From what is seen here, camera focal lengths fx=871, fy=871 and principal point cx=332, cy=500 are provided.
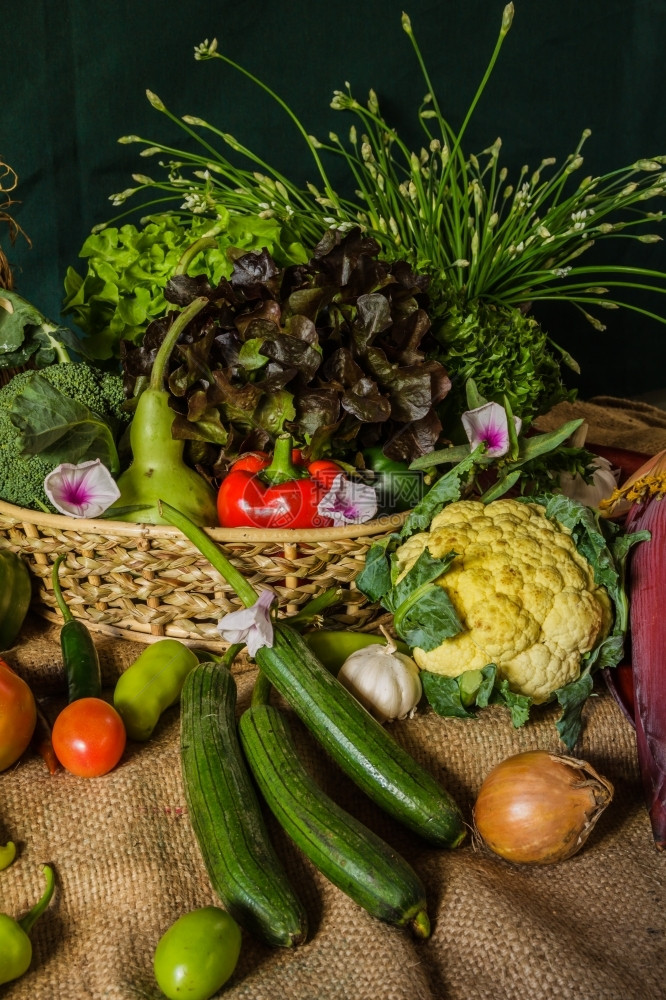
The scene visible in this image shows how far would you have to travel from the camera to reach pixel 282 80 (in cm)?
214

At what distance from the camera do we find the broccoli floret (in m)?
1.41

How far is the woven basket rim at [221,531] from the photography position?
1.29m

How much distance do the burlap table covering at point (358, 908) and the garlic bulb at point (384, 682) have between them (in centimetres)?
3

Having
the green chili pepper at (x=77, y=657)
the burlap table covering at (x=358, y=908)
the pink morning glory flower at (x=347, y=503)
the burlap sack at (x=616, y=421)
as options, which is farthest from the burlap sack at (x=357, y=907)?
the burlap sack at (x=616, y=421)

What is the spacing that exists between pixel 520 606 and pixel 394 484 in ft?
1.21

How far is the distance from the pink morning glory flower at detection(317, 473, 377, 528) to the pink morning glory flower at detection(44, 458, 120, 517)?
32 cm

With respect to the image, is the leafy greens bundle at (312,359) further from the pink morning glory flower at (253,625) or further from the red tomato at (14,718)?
the red tomato at (14,718)

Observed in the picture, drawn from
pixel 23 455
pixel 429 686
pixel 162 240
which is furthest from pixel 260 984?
pixel 162 240

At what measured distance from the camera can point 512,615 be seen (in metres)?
1.19

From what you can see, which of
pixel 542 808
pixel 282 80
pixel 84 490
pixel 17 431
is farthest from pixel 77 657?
pixel 282 80

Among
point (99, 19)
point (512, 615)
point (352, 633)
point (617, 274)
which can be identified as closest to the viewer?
point (512, 615)

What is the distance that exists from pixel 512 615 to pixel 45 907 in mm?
672

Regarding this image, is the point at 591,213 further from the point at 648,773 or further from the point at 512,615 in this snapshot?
the point at 648,773

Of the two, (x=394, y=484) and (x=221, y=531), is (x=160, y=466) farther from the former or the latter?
(x=394, y=484)
